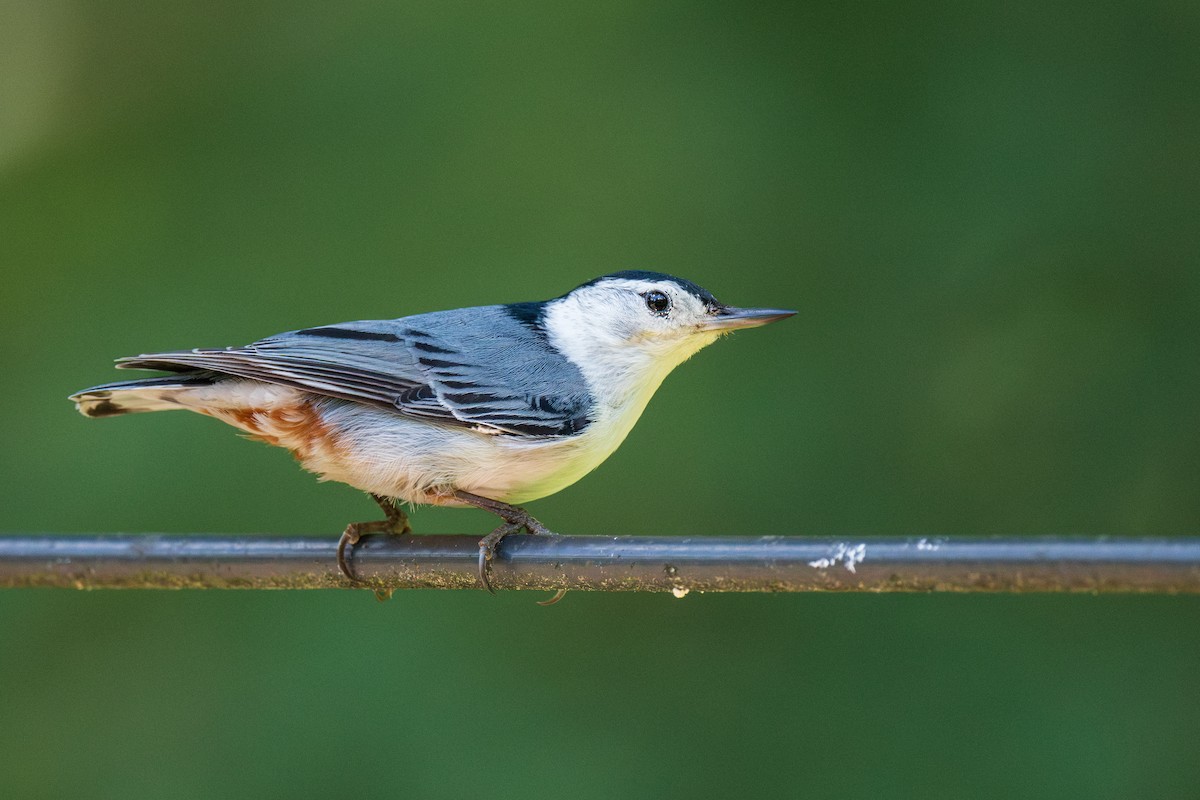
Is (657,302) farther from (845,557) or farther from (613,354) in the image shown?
(845,557)

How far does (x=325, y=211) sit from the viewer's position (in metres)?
3.26

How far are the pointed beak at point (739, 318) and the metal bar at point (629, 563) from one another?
674 millimetres

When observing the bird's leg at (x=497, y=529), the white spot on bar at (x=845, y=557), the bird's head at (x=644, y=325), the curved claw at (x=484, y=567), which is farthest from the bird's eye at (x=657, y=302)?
the white spot on bar at (x=845, y=557)

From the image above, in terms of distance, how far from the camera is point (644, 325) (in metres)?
2.19

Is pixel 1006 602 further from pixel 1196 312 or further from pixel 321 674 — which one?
pixel 321 674

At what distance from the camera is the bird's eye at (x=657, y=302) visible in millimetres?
2197

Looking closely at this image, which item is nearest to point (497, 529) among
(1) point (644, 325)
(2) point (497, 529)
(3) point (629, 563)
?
(2) point (497, 529)

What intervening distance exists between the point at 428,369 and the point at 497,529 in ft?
1.32

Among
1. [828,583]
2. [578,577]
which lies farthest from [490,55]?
[828,583]

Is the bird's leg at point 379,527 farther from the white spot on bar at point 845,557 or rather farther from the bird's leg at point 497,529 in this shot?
the white spot on bar at point 845,557

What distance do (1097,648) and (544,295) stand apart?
1.60m

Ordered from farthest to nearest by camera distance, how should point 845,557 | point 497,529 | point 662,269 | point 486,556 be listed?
1. point 662,269
2. point 497,529
3. point 486,556
4. point 845,557

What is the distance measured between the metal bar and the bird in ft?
0.71

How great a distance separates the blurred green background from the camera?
2.69 meters
